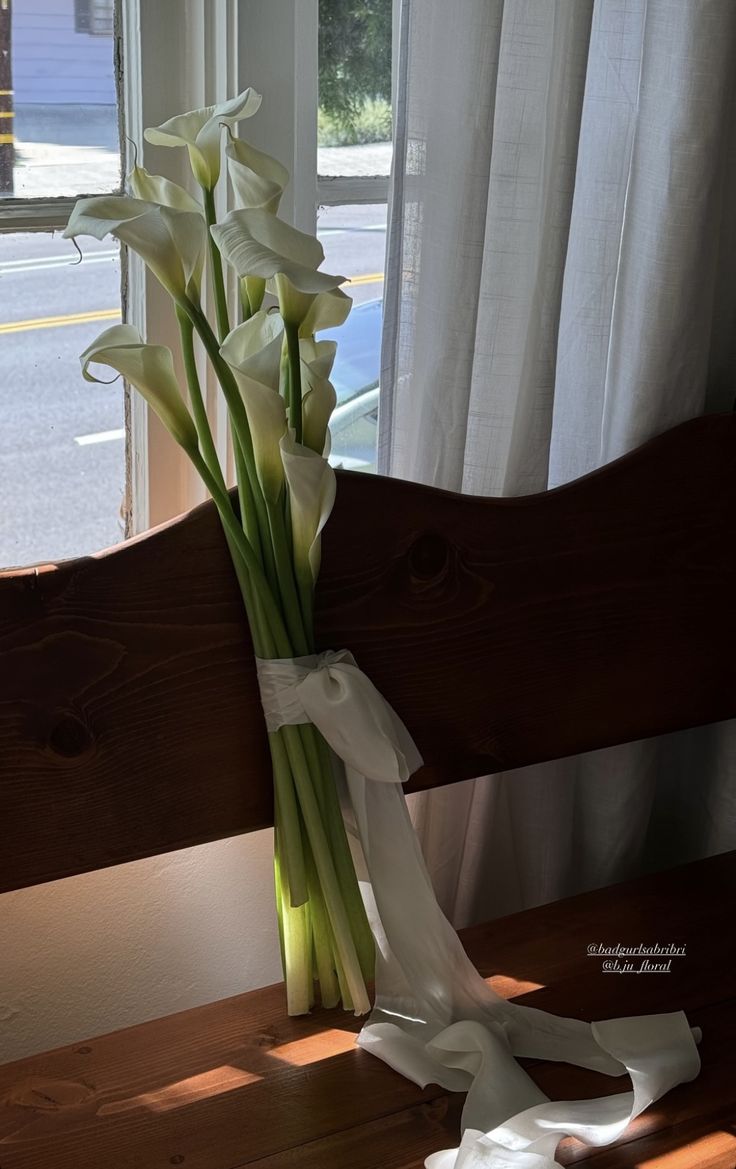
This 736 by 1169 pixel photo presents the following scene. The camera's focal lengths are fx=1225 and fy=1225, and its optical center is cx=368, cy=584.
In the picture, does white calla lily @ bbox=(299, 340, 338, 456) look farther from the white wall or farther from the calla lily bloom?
the white wall

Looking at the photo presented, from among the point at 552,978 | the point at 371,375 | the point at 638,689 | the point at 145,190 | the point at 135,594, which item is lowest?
the point at 552,978

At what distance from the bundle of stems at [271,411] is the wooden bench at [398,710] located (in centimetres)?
5

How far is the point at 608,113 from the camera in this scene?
1030 mm

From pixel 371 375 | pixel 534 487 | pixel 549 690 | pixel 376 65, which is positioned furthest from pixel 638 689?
pixel 376 65

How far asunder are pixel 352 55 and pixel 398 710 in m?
0.58

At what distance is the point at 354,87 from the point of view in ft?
3.61

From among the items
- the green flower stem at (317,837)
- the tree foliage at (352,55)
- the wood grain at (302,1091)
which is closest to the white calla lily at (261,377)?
the green flower stem at (317,837)

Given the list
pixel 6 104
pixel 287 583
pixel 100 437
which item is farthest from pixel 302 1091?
pixel 6 104

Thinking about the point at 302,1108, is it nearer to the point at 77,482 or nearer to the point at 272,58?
the point at 77,482

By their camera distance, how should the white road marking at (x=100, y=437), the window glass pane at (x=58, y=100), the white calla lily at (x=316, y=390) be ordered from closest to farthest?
the white calla lily at (x=316, y=390)
the window glass pane at (x=58, y=100)
the white road marking at (x=100, y=437)

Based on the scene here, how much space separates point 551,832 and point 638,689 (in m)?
0.17

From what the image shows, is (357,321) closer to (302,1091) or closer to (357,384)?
(357,384)

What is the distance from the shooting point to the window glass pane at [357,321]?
1.15 m

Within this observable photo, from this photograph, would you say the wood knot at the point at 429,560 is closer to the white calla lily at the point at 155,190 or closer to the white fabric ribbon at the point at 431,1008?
the white fabric ribbon at the point at 431,1008
